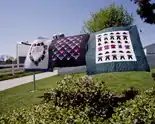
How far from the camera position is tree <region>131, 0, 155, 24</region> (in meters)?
12.5

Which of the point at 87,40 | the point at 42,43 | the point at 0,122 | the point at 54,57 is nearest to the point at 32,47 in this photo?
the point at 42,43

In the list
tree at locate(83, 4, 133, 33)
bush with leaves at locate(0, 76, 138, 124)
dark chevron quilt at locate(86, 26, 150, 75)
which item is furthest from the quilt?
tree at locate(83, 4, 133, 33)

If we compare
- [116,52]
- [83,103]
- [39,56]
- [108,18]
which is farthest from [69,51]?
[108,18]

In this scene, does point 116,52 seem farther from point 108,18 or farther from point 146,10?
point 108,18

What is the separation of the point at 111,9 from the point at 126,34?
123ft

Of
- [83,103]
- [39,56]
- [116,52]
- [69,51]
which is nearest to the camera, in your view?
[83,103]

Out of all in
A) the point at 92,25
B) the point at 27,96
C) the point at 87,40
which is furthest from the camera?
the point at 92,25

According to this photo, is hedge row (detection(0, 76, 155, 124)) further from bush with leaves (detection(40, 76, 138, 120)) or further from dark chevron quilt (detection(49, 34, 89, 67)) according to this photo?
dark chevron quilt (detection(49, 34, 89, 67))

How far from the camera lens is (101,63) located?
1036cm

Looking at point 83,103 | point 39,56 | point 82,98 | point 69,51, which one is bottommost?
point 83,103

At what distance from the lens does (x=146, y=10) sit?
12.7m

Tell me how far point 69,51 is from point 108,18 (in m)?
34.9

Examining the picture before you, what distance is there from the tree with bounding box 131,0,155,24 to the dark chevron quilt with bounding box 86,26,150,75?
182cm

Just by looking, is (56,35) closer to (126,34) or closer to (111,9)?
(126,34)
